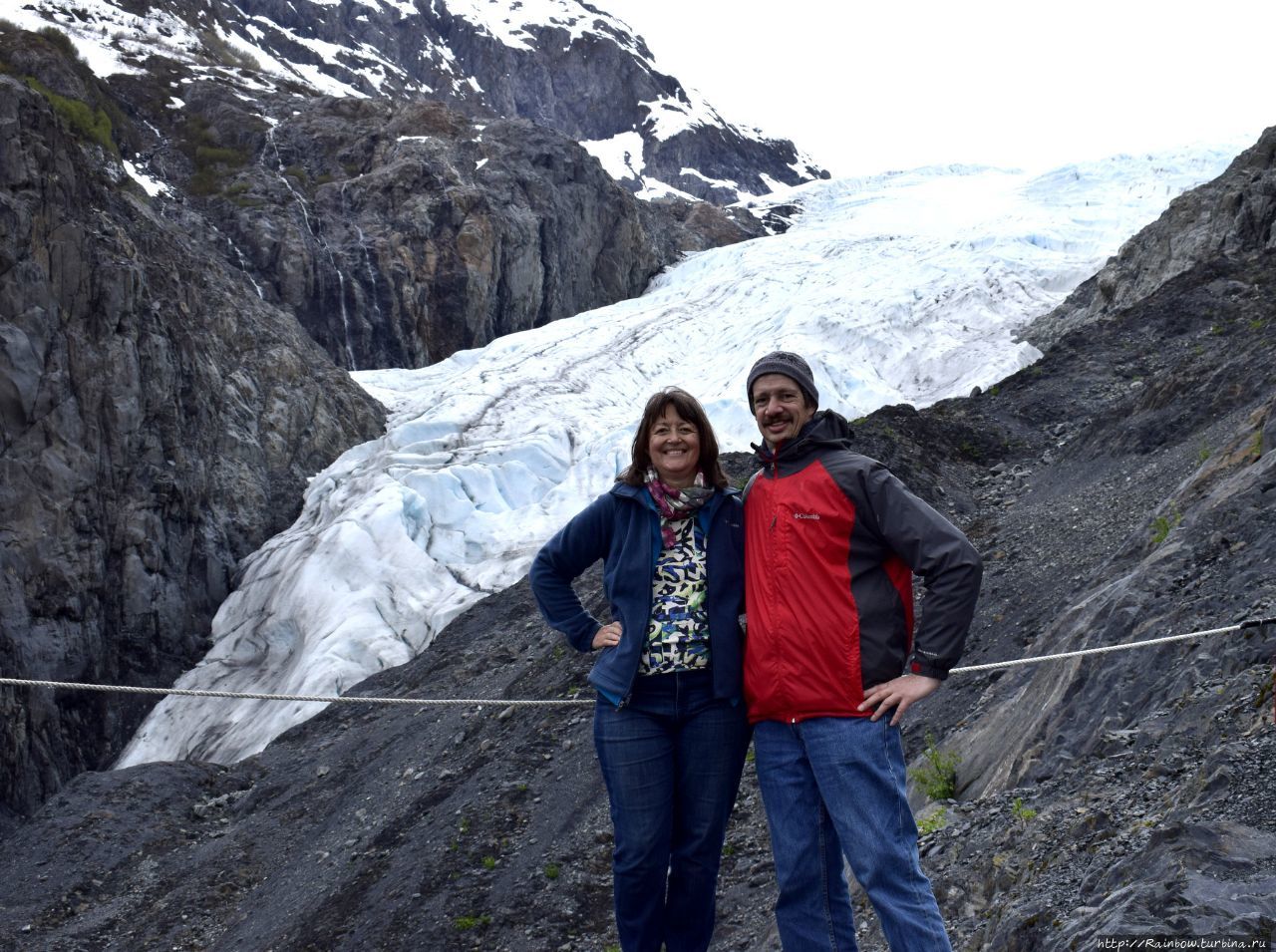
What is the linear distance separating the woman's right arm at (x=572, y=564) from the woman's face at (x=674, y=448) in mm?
238

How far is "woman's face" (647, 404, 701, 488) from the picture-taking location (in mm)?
3480

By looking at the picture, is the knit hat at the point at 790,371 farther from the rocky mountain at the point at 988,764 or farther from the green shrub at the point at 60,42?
the green shrub at the point at 60,42

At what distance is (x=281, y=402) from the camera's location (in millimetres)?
25453

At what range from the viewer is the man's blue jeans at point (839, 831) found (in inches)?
112

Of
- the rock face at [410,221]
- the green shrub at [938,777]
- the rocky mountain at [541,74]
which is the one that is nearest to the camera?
the green shrub at [938,777]

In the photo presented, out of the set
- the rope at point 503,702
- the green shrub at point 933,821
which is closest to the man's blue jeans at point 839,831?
the rope at point 503,702

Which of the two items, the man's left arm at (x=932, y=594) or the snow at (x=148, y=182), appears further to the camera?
the snow at (x=148, y=182)

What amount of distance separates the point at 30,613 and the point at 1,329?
4.99m

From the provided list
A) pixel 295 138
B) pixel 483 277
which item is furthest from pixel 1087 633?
pixel 295 138

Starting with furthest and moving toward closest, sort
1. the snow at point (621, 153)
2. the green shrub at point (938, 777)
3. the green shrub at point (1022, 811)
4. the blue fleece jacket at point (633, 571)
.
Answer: the snow at point (621, 153) < the green shrub at point (938, 777) < the green shrub at point (1022, 811) < the blue fleece jacket at point (633, 571)

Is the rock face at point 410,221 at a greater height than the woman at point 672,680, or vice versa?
Answer: the rock face at point 410,221

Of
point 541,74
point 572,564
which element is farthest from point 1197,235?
point 541,74

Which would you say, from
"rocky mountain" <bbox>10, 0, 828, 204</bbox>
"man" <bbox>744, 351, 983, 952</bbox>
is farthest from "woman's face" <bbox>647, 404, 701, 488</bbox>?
"rocky mountain" <bbox>10, 0, 828, 204</bbox>

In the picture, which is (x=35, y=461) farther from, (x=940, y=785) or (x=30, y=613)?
(x=940, y=785)
